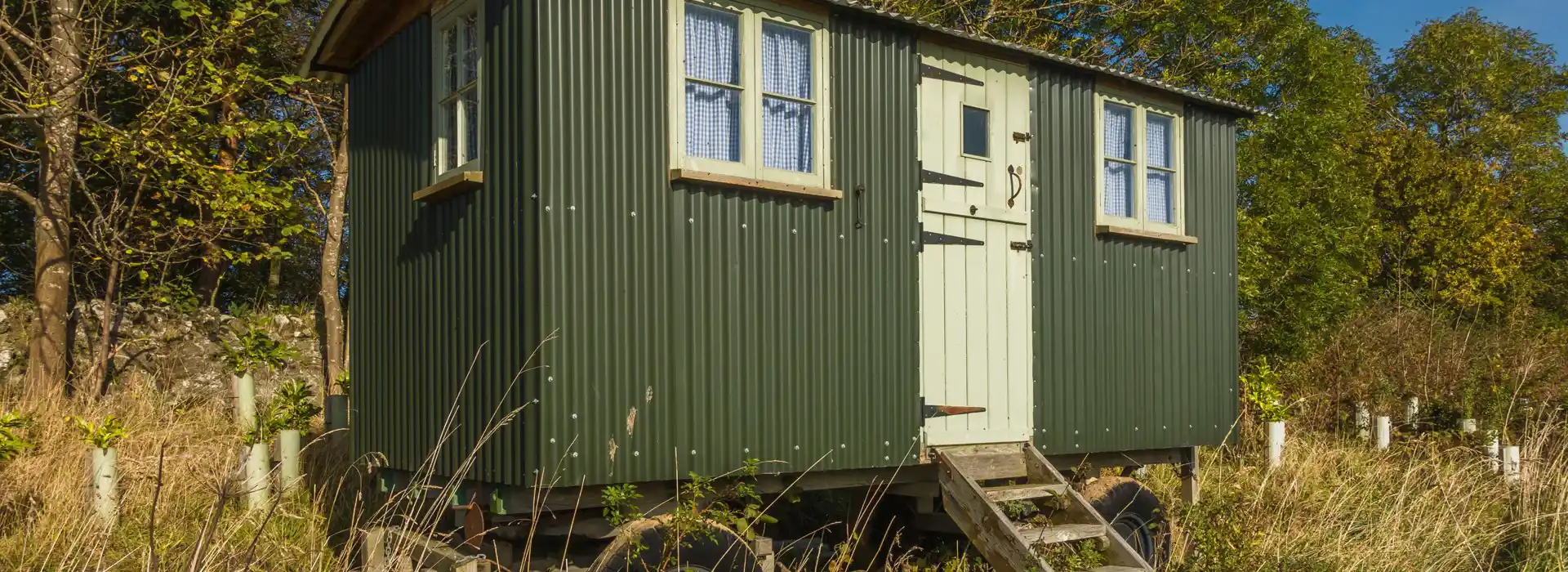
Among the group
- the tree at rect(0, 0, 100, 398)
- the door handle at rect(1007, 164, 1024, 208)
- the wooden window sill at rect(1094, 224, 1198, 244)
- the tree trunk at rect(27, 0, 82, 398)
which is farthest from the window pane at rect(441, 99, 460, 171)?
the tree trunk at rect(27, 0, 82, 398)

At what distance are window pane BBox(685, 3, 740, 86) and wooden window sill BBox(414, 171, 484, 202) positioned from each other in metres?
1.33

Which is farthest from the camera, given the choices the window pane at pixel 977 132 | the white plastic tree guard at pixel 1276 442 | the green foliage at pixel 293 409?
the white plastic tree guard at pixel 1276 442

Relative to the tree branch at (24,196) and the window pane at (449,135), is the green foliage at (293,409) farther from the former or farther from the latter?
the window pane at (449,135)

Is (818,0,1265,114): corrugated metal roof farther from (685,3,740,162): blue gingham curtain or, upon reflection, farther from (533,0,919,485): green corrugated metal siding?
(685,3,740,162): blue gingham curtain

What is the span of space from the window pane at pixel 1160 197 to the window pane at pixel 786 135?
3.41 m

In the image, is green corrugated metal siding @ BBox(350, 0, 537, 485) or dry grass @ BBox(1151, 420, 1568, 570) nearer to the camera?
green corrugated metal siding @ BBox(350, 0, 537, 485)

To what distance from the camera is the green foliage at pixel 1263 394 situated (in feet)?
44.9

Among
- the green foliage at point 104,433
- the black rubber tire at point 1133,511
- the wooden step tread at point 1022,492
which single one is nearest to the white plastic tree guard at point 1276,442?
the black rubber tire at point 1133,511

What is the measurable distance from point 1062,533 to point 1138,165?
11.3 ft

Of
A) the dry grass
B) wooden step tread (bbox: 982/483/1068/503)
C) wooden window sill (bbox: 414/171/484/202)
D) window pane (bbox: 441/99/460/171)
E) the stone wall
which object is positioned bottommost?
the dry grass

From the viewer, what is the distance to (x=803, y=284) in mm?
7199

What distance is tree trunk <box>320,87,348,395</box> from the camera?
1444cm

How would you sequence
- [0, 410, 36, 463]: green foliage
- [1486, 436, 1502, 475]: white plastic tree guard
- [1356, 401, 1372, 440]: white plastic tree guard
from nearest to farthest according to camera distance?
1. [0, 410, 36, 463]: green foliage
2. [1486, 436, 1502, 475]: white plastic tree guard
3. [1356, 401, 1372, 440]: white plastic tree guard

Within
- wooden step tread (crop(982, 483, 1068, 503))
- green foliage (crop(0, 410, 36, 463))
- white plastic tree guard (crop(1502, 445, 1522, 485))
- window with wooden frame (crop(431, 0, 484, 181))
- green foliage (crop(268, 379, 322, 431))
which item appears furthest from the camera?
white plastic tree guard (crop(1502, 445, 1522, 485))
